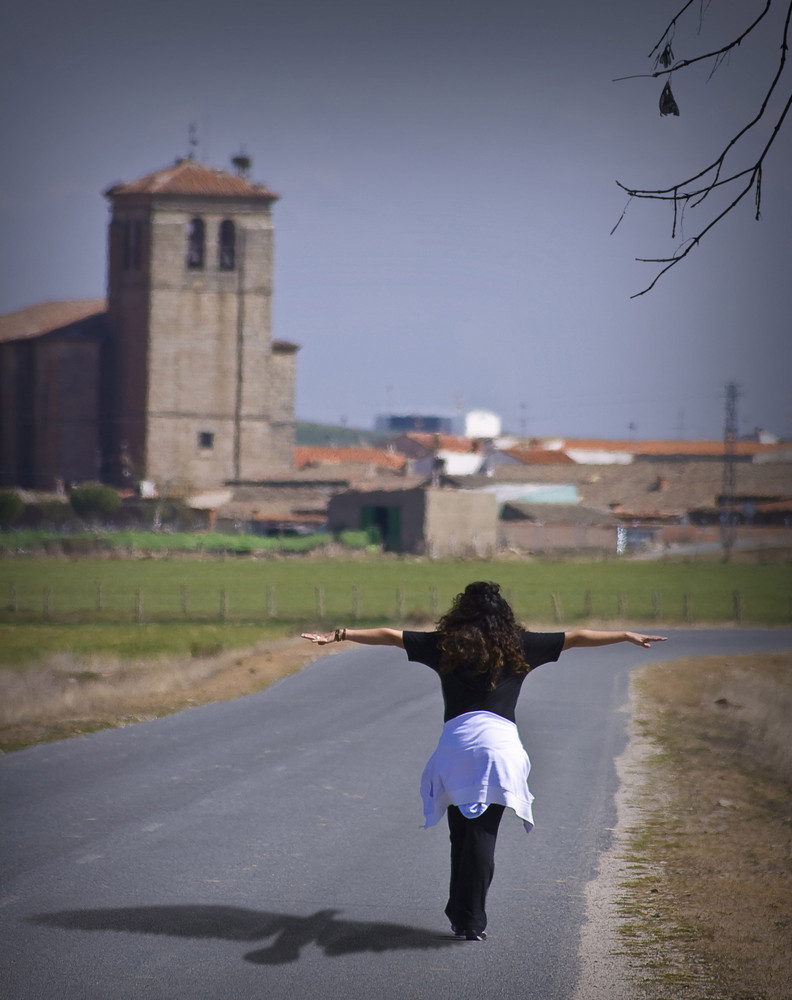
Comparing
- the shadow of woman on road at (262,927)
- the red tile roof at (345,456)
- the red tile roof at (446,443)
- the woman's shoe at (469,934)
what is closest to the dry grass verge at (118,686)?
the shadow of woman on road at (262,927)

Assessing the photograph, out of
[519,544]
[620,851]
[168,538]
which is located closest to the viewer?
[620,851]

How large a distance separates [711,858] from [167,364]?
3786 inches

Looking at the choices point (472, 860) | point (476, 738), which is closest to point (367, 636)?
point (476, 738)

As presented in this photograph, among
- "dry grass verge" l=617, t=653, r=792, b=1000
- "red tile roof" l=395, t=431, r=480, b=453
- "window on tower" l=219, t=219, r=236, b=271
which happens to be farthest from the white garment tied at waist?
"red tile roof" l=395, t=431, r=480, b=453

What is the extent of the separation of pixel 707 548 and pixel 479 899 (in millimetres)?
61932

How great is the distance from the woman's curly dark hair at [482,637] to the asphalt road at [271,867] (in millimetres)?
1530

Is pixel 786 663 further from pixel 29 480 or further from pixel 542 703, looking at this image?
pixel 29 480

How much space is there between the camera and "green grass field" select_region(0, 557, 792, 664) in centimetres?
3912

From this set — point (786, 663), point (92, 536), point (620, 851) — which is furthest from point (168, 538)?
point (620, 851)

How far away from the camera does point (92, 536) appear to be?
70.9m

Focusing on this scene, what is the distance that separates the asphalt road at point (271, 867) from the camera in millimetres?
7004

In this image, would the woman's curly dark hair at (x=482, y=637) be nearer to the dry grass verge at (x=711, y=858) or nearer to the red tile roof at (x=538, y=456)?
the dry grass verge at (x=711, y=858)

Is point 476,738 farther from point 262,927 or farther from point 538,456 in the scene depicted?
point 538,456

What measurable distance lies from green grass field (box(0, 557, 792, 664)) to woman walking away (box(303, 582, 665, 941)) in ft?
75.9
